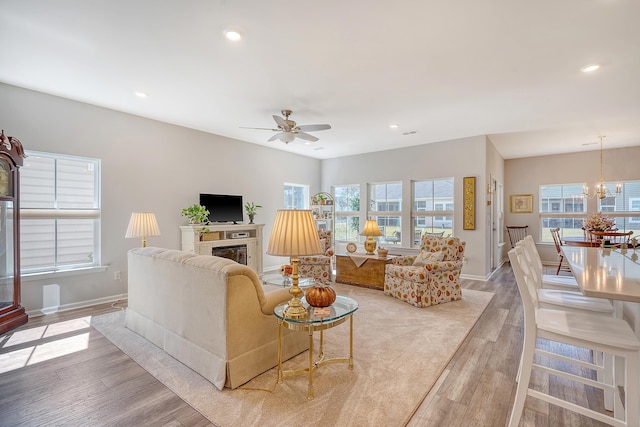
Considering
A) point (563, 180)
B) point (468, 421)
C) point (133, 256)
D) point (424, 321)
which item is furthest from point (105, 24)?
point (563, 180)

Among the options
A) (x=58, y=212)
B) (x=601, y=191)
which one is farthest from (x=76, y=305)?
(x=601, y=191)

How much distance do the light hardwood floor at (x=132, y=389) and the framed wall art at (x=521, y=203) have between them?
228 inches

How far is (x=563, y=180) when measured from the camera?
7.36 m

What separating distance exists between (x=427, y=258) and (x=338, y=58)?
3.11 metres

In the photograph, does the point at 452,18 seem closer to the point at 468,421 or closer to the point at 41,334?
the point at 468,421

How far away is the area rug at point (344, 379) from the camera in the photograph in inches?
74.7

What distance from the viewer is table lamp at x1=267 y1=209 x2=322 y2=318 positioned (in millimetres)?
2053

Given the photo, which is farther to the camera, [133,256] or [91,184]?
[91,184]

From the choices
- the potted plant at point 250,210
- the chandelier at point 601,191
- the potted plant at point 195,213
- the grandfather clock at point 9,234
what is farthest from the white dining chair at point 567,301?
the chandelier at point 601,191

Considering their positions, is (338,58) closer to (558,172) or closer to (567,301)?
(567,301)

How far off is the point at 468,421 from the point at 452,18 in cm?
284

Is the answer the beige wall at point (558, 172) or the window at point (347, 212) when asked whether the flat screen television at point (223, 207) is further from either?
the beige wall at point (558, 172)

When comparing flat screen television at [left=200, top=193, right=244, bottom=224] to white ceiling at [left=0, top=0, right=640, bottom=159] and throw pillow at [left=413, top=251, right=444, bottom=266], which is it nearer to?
white ceiling at [left=0, top=0, right=640, bottom=159]

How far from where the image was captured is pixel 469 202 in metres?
5.82
